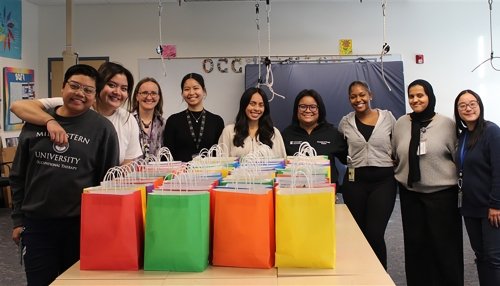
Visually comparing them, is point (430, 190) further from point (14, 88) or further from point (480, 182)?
point (14, 88)

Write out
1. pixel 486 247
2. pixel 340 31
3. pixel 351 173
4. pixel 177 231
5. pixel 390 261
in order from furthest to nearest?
pixel 340 31 → pixel 390 261 → pixel 351 173 → pixel 486 247 → pixel 177 231

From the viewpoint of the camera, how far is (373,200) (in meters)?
2.53

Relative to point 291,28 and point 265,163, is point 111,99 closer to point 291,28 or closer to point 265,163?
point 265,163

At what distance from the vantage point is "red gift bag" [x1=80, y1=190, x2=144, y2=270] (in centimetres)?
124

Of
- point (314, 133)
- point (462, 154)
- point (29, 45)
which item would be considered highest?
point (29, 45)

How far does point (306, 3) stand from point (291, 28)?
0.41 meters

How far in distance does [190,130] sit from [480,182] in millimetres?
1756

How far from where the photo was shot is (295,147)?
2.63 meters

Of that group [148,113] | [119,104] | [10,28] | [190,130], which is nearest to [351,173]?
[190,130]

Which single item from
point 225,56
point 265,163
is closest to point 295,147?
point 265,163

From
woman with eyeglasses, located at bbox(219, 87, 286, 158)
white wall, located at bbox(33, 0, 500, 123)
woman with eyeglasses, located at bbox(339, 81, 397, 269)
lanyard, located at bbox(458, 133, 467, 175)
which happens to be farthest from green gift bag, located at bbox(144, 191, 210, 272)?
white wall, located at bbox(33, 0, 500, 123)

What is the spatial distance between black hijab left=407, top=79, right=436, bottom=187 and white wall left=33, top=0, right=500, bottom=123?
3.53 m

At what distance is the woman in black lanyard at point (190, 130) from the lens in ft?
8.71

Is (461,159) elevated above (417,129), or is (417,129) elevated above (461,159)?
(417,129)
